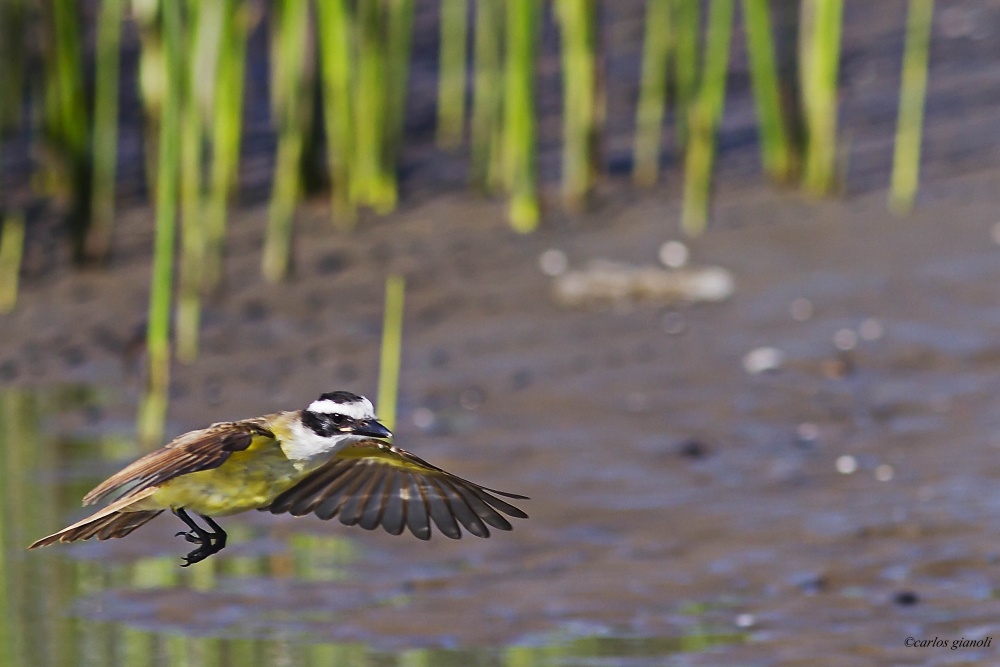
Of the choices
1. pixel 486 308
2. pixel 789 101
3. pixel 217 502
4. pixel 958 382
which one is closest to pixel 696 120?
pixel 789 101

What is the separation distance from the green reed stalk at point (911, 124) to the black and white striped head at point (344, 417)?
5.93 m

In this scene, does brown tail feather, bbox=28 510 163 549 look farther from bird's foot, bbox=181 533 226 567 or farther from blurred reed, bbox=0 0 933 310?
blurred reed, bbox=0 0 933 310

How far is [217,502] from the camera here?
3.36 metres

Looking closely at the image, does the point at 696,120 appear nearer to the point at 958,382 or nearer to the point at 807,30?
the point at 807,30

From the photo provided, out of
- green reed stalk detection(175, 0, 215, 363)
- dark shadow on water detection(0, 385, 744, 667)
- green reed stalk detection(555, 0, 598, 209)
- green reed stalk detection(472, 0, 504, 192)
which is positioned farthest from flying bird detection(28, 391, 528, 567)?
green reed stalk detection(472, 0, 504, 192)

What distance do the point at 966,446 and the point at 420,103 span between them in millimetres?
5891

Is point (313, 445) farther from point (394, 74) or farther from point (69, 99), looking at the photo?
point (394, 74)

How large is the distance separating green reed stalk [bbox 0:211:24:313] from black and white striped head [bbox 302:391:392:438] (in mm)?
5439

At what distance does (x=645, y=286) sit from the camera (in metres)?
7.98

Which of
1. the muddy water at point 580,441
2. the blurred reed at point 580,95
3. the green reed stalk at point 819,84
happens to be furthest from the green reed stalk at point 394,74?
the green reed stalk at point 819,84

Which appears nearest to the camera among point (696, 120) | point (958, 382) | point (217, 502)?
point (217, 502)

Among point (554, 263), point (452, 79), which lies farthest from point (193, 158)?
point (452, 79)

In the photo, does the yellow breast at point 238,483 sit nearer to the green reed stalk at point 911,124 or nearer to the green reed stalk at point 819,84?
the green reed stalk at point 819,84

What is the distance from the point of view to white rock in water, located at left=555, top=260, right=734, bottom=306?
26.1 ft
